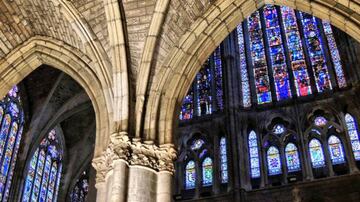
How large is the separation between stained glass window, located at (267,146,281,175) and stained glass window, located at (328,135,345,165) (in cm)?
149

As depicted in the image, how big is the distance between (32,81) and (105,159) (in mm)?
7454

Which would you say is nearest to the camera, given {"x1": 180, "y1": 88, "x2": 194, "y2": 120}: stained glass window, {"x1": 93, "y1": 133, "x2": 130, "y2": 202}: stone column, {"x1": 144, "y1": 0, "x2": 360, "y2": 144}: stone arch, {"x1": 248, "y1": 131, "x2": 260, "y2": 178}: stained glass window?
{"x1": 93, "y1": 133, "x2": 130, "y2": 202}: stone column

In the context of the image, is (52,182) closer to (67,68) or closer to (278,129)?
(67,68)

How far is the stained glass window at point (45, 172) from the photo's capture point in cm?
1609

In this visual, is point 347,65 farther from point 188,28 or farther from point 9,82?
point 9,82

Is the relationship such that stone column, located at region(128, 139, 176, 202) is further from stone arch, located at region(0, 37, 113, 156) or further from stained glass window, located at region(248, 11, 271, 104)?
stained glass window, located at region(248, 11, 271, 104)

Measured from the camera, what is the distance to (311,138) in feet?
53.1

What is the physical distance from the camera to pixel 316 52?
17.7 m

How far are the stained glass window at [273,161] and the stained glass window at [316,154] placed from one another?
0.95 m

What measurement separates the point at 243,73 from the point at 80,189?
6.54 m

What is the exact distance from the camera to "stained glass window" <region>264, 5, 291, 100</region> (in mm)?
17359

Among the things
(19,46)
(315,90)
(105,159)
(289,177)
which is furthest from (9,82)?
(315,90)

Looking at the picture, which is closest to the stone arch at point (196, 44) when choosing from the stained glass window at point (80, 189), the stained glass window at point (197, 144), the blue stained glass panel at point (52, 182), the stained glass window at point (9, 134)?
the stained glass window at point (9, 134)

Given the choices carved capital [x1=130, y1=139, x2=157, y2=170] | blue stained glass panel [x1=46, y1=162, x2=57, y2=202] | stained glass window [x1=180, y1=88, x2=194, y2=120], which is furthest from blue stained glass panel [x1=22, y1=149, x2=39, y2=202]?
carved capital [x1=130, y1=139, x2=157, y2=170]
